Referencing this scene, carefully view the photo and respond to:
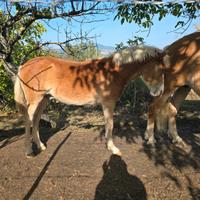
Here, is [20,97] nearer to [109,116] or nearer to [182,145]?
[109,116]

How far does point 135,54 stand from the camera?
5582 mm

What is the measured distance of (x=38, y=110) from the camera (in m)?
6.14

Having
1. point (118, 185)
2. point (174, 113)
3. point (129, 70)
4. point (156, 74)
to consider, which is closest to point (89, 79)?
point (129, 70)

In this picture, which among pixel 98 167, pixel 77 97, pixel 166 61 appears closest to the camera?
pixel 98 167

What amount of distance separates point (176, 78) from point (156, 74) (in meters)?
0.53

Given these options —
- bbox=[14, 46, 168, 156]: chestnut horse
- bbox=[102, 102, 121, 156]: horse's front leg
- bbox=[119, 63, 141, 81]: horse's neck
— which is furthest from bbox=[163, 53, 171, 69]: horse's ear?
bbox=[102, 102, 121, 156]: horse's front leg

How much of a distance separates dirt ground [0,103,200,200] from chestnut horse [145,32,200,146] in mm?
295

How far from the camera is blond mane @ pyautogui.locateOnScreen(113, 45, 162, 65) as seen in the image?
5.58 meters

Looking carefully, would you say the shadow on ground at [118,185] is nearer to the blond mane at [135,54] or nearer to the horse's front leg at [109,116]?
the horse's front leg at [109,116]

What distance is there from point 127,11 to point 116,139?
238 centimetres

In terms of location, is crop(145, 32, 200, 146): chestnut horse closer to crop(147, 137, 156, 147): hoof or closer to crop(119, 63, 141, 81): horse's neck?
crop(147, 137, 156, 147): hoof

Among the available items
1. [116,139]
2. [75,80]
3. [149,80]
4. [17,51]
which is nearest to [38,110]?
[75,80]

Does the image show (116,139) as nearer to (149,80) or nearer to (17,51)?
(149,80)

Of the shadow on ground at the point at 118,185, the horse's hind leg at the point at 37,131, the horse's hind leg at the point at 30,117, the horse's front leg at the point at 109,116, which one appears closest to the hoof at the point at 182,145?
the horse's front leg at the point at 109,116
